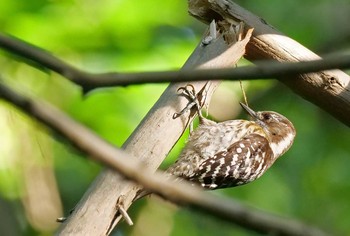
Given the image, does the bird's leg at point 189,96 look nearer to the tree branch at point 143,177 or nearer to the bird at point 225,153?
the bird at point 225,153

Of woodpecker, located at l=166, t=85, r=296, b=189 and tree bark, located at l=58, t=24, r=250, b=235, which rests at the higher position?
tree bark, located at l=58, t=24, r=250, b=235

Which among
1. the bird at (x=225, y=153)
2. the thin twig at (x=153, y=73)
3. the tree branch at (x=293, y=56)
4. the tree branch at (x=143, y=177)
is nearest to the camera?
the tree branch at (x=143, y=177)

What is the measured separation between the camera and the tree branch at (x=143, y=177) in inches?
41.5

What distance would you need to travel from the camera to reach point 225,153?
4.07 metres

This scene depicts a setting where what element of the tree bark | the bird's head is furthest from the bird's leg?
the bird's head

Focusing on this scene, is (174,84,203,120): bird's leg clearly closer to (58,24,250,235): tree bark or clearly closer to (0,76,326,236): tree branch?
(58,24,250,235): tree bark

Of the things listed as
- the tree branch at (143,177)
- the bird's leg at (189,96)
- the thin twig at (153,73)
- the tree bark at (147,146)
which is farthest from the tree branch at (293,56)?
the tree branch at (143,177)

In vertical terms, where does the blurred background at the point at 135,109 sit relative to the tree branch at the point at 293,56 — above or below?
below

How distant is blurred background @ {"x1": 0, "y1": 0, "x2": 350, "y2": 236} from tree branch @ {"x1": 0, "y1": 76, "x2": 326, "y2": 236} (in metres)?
0.95

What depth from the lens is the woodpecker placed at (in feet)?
12.9

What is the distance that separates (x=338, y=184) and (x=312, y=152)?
0.26 metres

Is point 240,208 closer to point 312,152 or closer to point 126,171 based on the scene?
point 126,171

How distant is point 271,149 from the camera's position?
439 centimetres

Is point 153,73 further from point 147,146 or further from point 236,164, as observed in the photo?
point 236,164
